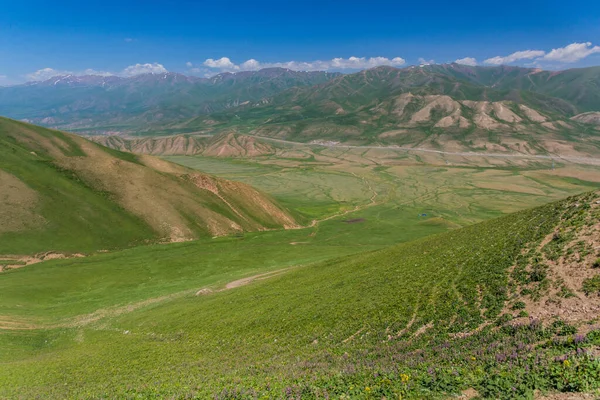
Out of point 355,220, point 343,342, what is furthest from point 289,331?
point 355,220

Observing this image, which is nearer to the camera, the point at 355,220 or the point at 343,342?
the point at 343,342

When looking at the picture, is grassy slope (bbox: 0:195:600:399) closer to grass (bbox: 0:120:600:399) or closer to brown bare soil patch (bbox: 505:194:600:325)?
grass (bbox: 0:120:600:399)

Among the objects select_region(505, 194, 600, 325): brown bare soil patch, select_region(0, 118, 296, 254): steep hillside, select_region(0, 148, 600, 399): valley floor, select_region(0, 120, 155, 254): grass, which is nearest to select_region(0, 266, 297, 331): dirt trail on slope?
select_region(0, 148, 600, 399): valley floor

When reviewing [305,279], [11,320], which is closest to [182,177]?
[11,320]

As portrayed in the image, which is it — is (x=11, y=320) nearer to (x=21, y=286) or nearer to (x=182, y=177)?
(x=21, y=286)

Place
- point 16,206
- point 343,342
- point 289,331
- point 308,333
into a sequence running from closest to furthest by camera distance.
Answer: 1. point 343,342
2. point 308,333
3. point 289,331
4. point 16,206

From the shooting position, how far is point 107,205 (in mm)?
105688

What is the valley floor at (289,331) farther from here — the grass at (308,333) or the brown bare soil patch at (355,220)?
the brown bare soil patch at (355,220)

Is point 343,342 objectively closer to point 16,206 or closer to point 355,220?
point 16,206

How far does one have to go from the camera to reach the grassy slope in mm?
17500

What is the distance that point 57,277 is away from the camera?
233 feet

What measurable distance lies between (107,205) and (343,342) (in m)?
102

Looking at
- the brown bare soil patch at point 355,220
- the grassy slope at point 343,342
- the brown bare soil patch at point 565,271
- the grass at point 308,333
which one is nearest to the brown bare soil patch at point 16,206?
the grass at point 308,333

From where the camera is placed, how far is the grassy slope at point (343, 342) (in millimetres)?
17500
